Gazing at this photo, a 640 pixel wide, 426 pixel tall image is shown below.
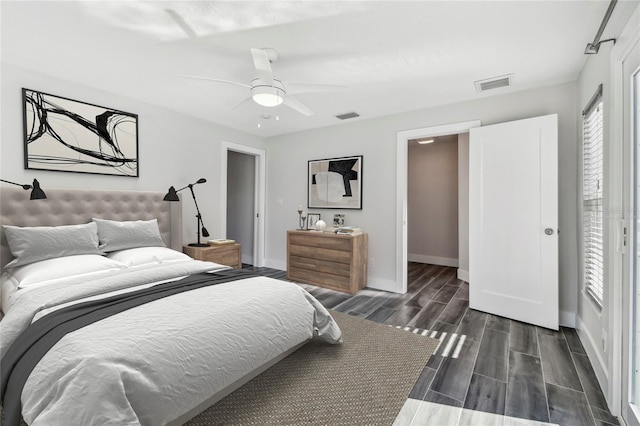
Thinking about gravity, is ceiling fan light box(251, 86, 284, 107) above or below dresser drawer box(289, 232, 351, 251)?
above

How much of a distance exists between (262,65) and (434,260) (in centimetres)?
497

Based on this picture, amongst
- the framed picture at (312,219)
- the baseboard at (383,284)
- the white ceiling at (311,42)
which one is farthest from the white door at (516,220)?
the framed picture at (312,219)

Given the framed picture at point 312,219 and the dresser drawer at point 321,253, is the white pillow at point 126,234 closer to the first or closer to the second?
the dresser drawer at point 321,253

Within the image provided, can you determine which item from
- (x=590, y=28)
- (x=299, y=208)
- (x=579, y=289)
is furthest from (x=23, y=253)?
(x=579, y=289)

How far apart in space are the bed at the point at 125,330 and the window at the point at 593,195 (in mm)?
2068

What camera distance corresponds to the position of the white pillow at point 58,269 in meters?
2.10

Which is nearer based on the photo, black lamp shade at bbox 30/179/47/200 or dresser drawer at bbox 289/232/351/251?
black lamp shade at bbox 30/179/47/200

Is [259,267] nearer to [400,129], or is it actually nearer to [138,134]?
[138,134]

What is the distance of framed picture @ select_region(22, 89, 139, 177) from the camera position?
2707 millimetres

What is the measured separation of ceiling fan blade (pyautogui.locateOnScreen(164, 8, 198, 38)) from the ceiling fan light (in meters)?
0.54

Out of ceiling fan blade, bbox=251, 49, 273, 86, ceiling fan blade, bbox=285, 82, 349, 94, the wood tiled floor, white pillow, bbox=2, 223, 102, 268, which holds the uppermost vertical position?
ceiling fan blade, bbox=251, 49, 273, 86

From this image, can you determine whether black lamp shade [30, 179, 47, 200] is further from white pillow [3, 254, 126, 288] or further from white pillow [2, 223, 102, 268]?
white pillow [3, 254, 126, 288]

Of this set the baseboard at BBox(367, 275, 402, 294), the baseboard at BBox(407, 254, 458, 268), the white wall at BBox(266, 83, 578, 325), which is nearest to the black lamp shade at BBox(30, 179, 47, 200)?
the white wall at BBox(266, 83, 578, 325)

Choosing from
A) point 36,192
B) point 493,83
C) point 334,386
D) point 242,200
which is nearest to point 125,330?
point 334,386
